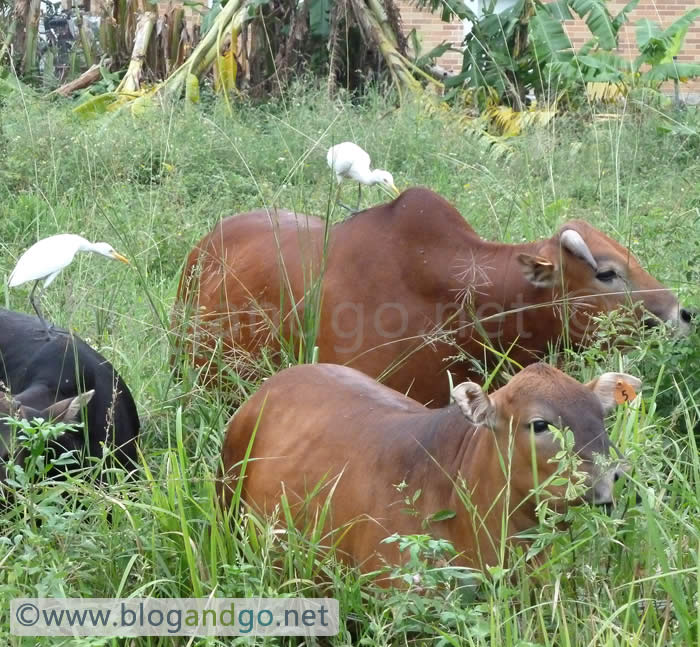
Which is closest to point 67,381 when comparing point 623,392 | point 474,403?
point 474,403

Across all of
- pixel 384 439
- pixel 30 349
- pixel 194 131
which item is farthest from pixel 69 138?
pixel 384 439

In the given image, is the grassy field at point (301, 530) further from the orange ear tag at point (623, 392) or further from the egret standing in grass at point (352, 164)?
the egret standing in grass at point (352, 164)

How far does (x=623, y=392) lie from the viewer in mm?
3426

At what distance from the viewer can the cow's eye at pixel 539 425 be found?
10.6 ft

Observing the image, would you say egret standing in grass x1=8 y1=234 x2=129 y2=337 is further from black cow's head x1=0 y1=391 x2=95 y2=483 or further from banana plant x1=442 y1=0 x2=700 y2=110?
banana plant x1=442 y1=0 x2=700 y2=110

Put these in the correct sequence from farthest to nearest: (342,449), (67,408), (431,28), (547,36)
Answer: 1. (431,28)
2. (547,36)
3. (67,408)
4. (342,449)

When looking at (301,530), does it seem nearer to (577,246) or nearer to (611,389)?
(611,389)

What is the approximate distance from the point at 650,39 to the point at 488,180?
5.14 m

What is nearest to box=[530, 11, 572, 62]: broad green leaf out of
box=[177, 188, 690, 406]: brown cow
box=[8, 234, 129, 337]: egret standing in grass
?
box=[177, 188, 690, 406]: brown cow

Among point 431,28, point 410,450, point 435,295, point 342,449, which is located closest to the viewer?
point 410,450

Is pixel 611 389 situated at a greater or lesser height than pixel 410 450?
greater

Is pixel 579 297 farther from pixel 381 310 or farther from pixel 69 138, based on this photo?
pixel 69 138

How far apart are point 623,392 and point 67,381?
239cm
